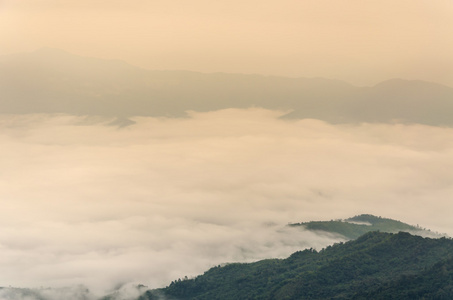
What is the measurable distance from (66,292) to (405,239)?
52038 millimetres

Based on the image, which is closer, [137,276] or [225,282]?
[225,282]

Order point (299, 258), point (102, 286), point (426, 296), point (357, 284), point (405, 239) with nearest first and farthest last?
point (426, 296) → point (357, 284) → point (405, 239) → point (299, 258) → point (102, 286)

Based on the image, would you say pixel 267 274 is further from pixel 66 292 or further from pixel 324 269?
pixel 66 292

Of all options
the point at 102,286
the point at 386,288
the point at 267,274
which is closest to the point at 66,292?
the point at 102,286

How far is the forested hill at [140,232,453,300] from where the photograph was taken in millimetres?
148125

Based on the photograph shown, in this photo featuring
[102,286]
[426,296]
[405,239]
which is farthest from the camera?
[102,286]

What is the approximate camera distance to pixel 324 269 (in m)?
166

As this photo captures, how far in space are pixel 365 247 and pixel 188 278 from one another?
28.8 meters

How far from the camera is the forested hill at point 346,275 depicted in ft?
486

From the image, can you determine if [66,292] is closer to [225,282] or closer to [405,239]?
[225,282]

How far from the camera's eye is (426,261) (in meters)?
161

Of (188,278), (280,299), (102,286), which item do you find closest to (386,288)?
(280,299)

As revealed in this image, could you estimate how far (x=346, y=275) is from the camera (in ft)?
536

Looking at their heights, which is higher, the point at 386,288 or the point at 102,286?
the point at 102,286
